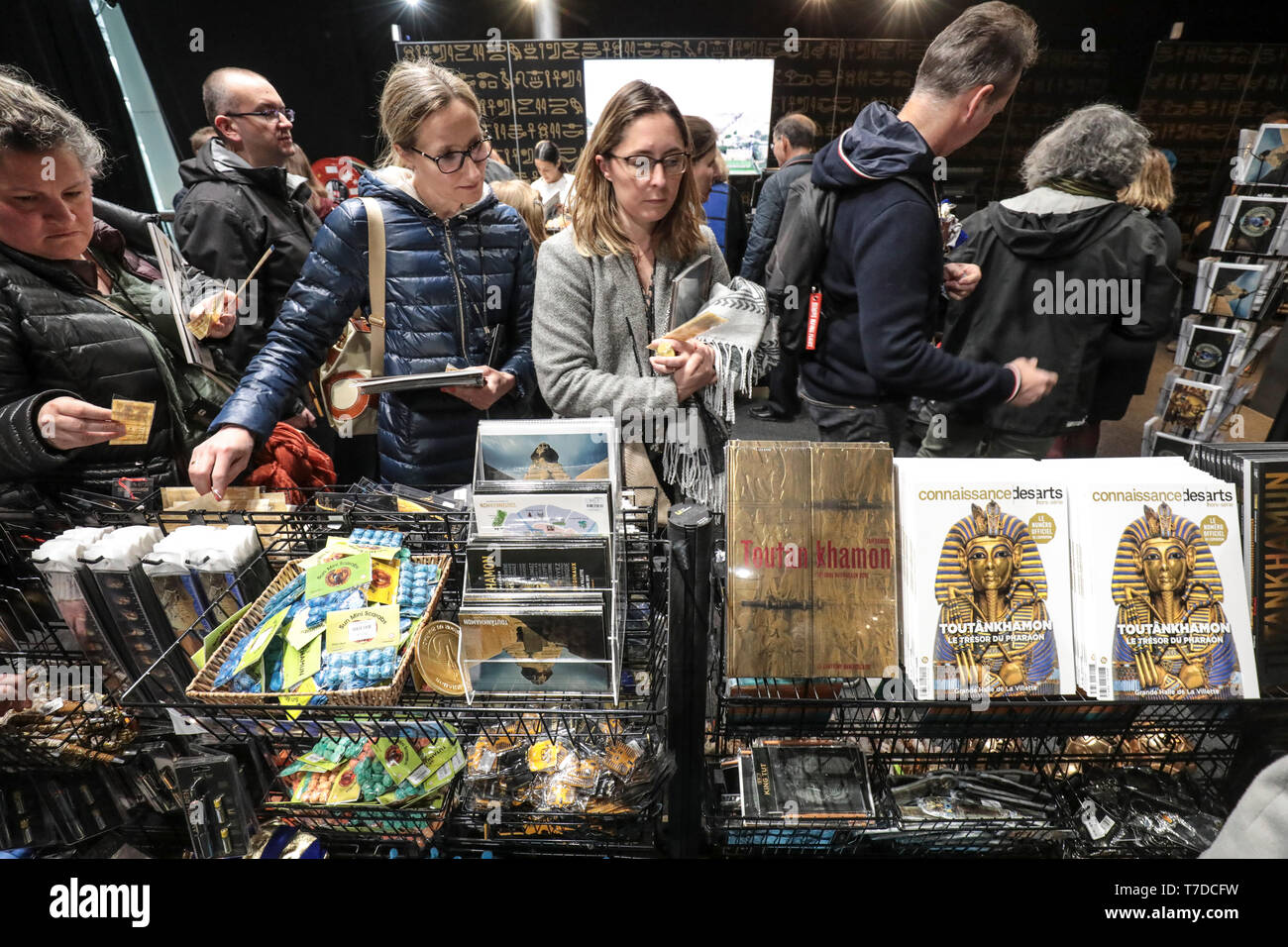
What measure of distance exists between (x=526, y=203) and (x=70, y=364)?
2.01m

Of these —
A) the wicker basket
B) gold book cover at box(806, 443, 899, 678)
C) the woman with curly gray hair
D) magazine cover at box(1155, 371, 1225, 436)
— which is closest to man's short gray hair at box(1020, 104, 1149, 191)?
the woman with curly gray hair

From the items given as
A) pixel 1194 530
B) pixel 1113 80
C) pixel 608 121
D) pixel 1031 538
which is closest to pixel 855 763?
pixel 1031 538

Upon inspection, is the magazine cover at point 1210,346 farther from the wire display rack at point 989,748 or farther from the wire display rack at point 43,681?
the wire display rack at point 43,681

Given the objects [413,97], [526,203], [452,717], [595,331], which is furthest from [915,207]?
[526,203]

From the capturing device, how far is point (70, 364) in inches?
64.6

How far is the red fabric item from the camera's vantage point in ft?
5.53

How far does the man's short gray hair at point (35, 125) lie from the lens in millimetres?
1429

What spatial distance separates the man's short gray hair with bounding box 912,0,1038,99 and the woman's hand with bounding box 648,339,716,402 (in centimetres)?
92

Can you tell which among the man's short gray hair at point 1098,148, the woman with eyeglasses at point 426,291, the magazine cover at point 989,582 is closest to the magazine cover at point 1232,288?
the man's short gray hair at point 1098,148

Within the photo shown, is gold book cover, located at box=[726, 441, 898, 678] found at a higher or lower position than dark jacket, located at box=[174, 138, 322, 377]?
lower

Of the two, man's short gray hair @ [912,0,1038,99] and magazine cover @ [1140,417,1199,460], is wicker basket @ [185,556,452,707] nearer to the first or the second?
man's short gray hair @ [912,0,1038,99]

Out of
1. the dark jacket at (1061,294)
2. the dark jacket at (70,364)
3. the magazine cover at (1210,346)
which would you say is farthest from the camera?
the magazine cover at (1210,346)

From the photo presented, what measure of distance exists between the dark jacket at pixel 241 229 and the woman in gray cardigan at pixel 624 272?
1.56 meters
